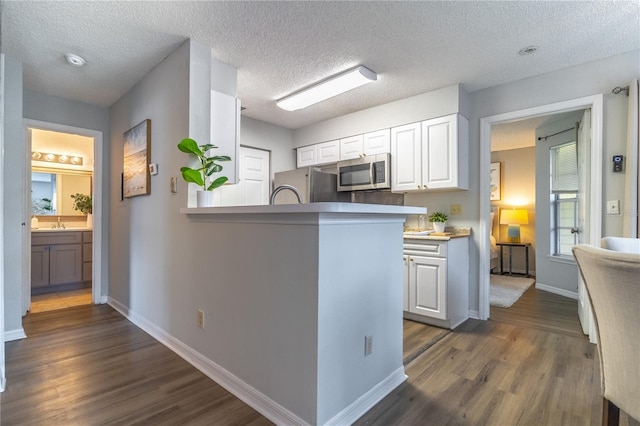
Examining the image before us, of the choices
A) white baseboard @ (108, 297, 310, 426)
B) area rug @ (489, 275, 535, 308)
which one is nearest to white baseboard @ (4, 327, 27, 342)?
white baseboard @ (108, 297, 310, 426)

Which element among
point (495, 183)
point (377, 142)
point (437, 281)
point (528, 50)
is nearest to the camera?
point (528, 50)

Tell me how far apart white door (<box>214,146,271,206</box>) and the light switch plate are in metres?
3.52

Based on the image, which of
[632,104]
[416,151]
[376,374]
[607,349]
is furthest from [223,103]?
[632,104]

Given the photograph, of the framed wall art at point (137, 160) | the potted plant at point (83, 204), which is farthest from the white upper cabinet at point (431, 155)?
the potted plant at point (83, 204)

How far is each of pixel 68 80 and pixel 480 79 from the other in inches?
150

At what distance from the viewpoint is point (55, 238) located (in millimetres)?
4047

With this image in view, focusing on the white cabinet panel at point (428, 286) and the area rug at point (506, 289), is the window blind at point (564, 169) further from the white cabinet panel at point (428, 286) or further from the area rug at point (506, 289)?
the white cabinet panel at point (428, 286)

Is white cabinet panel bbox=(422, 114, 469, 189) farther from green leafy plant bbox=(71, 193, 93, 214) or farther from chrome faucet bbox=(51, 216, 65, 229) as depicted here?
chrome faucet bbox=(51, 216, 65, 229)

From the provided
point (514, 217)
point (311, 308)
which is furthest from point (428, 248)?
point (514, 217)

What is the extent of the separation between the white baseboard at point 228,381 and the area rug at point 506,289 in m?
2.98

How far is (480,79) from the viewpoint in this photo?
288cm

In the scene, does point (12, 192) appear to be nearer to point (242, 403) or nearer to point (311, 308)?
point (242, 403)

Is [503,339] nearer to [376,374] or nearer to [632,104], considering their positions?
[376,374]

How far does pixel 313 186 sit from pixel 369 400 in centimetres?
261
